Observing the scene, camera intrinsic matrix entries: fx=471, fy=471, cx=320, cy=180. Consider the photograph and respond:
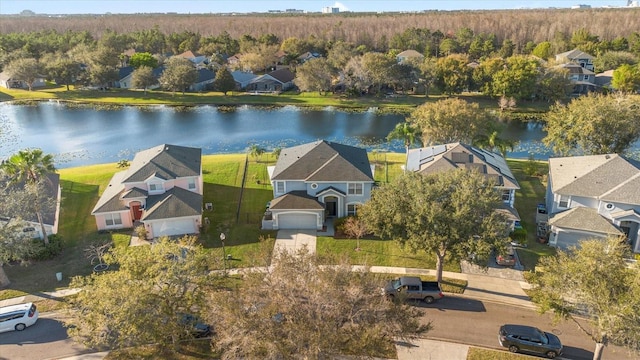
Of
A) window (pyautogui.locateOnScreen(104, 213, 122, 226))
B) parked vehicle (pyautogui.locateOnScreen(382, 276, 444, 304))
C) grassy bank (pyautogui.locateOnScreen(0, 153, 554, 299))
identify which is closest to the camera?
parked vehicle (pyautogui.locateOnScreen(382, 276, 444, 304))

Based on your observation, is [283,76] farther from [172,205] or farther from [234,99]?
[172,205]

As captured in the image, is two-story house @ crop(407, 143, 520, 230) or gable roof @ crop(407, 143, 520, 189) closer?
two-story house @ crop(407, 143, 520, 230)

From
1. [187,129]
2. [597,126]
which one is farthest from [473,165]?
[187,129]

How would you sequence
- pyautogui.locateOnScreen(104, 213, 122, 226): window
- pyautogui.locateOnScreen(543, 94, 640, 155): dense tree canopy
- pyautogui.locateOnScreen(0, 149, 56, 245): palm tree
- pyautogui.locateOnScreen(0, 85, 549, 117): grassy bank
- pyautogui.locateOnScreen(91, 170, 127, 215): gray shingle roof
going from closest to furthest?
pyautogui.locateOnScreen(0, 149, 56, 245): palm tree → pyautogui.locateOnScreen(91, 170, 127, 215): gray shingle roof → pyautogui.locateOnScreen(104, 213, 122, 226): window → pyautogui.locateOnScreen(543, 94, 640, 155): dense tree canopy → pyautogui.locateOnScreen(0, 85, 549, 117): grassy bank

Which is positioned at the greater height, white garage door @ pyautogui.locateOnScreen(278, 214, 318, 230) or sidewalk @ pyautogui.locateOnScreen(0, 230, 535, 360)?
white garage door @ pyautogui.locateOnScreen(278, 214, 318, 230)

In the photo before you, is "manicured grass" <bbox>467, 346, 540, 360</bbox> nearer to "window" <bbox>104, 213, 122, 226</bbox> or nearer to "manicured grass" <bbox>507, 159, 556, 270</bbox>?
"manicured grass" <bbox>507, 159, 556, 270</bbox>

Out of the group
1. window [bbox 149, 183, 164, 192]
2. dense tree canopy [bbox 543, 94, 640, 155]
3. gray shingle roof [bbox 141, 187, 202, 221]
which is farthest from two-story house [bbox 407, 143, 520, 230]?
window [bbox 149, 183, 164, 192]

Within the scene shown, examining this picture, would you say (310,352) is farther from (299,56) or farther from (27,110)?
(299,56)

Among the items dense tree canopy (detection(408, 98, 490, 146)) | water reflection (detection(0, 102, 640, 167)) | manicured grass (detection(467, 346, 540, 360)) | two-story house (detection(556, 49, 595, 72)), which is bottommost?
manicured grass (detection(467, 346, 540, 360))
